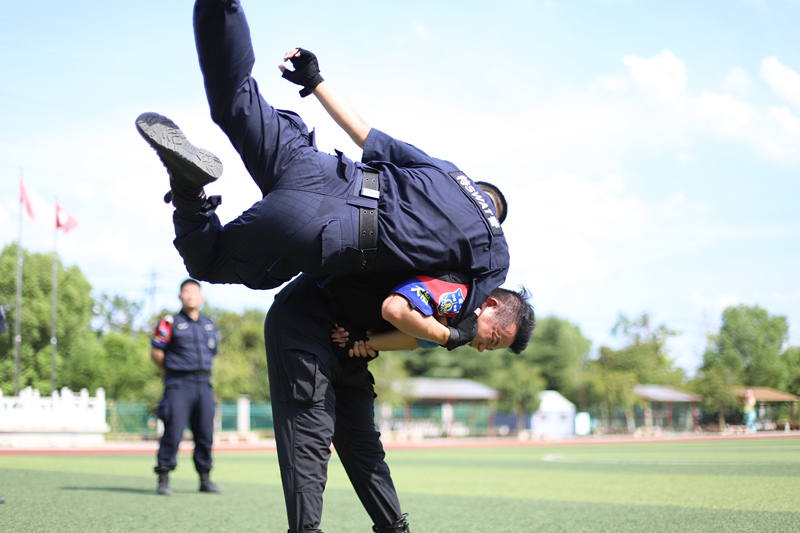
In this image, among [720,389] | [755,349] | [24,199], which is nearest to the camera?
[755,349]

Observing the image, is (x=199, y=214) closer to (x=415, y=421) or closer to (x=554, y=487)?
(x=554, y=487)

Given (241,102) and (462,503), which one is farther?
(462,503)

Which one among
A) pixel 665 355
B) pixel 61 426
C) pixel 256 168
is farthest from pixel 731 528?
pixel 665 355

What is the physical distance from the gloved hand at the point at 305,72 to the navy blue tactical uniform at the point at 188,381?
→ 16.7 feet

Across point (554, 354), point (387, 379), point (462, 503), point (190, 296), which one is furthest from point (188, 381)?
point (554, 354)

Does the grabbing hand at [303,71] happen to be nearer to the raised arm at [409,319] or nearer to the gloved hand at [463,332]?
the raised arm at [409,319]

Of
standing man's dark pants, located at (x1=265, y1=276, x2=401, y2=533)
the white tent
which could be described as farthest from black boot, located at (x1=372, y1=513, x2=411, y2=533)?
the white tent

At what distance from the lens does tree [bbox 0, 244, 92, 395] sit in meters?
38.8

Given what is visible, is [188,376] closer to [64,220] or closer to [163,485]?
[163,485]

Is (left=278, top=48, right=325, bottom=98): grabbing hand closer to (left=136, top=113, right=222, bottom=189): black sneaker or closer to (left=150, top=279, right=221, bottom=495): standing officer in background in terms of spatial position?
(left=136, top=113, right=222, bottom=189): black sneaker

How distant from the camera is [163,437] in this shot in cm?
696

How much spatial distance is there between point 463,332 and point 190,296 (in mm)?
5417

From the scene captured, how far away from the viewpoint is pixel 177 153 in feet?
7.47

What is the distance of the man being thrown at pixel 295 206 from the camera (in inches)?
91.4
